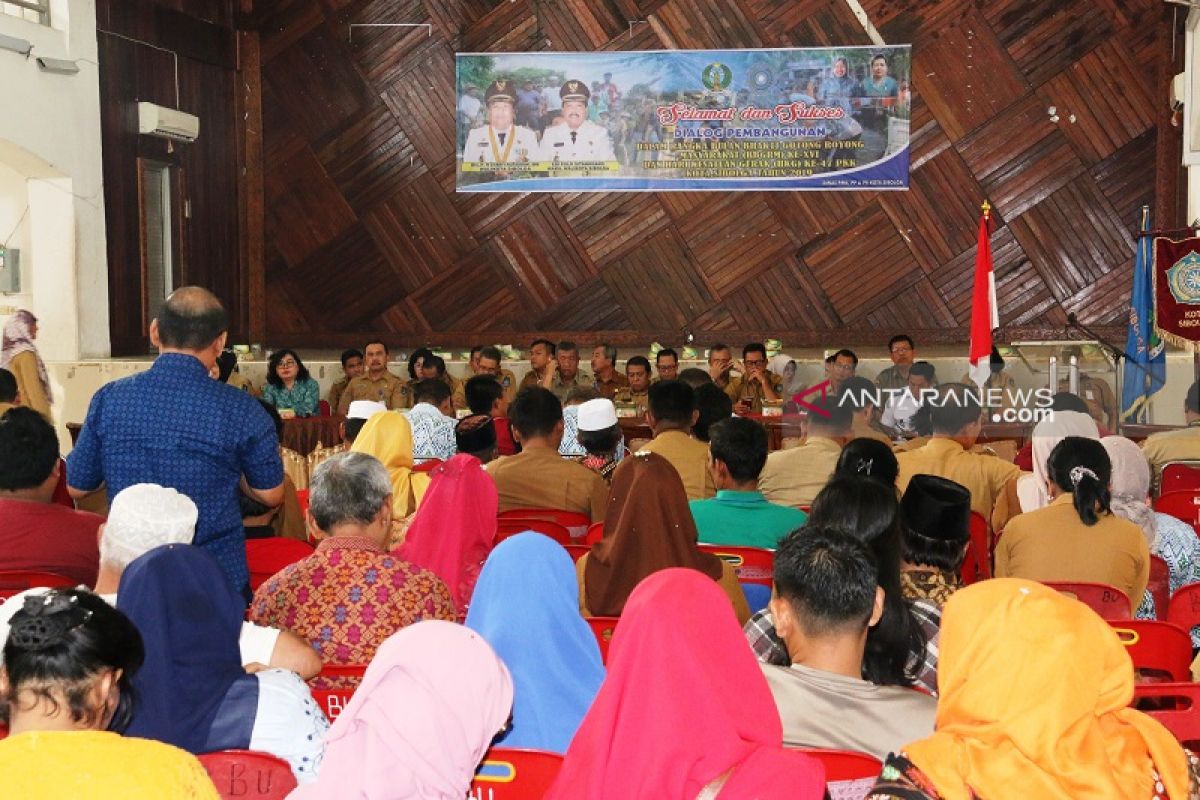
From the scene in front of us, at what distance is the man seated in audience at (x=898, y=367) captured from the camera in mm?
9312

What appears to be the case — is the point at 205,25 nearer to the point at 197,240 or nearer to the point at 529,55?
the point at 197,240

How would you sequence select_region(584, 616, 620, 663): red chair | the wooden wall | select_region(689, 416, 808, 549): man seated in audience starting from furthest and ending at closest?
the wooden wall → select_region(689, 416, 808, 549): man seated in audience → select_region(584, 616, 620, 663): red chair

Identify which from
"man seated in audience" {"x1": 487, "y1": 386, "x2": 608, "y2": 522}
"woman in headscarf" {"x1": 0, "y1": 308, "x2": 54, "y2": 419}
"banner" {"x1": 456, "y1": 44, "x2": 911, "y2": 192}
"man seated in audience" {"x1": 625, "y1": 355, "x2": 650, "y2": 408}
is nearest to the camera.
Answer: "man seated in audience" {"x1": 487, "y1": 386, "x2": 608, "y2": 522}

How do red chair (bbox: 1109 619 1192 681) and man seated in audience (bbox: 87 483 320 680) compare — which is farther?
red chair (bbox: 1109 619 1192 681)

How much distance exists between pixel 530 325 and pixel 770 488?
6.80 metres

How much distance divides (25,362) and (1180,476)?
6158mm

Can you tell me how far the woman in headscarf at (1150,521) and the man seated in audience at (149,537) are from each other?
2452 mm

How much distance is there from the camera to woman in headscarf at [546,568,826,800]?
1742 millimetres

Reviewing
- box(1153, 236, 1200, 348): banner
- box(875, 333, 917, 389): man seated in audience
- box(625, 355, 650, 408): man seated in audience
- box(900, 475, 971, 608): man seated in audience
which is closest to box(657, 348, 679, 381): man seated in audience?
box(625, 355, 650, 408): man seated in audience

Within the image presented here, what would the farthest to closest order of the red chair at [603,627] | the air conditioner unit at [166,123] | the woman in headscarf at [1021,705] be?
1. the air conditioner unit at [166,123]
2. the red chair at [603,627]
3. the woman in headscarf at [1021,705]

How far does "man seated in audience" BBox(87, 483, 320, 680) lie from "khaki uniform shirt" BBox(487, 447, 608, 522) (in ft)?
6.76

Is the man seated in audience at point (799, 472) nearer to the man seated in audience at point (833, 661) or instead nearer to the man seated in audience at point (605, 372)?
the man seated in audience at point (833, 661)

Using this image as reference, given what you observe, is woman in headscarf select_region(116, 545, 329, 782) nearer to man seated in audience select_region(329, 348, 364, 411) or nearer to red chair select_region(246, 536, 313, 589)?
red chair select_region(246, 536, 313, 589)

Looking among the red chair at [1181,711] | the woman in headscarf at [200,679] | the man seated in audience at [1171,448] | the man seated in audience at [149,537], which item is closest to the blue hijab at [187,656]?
the woman in headscarf at [200,679]
